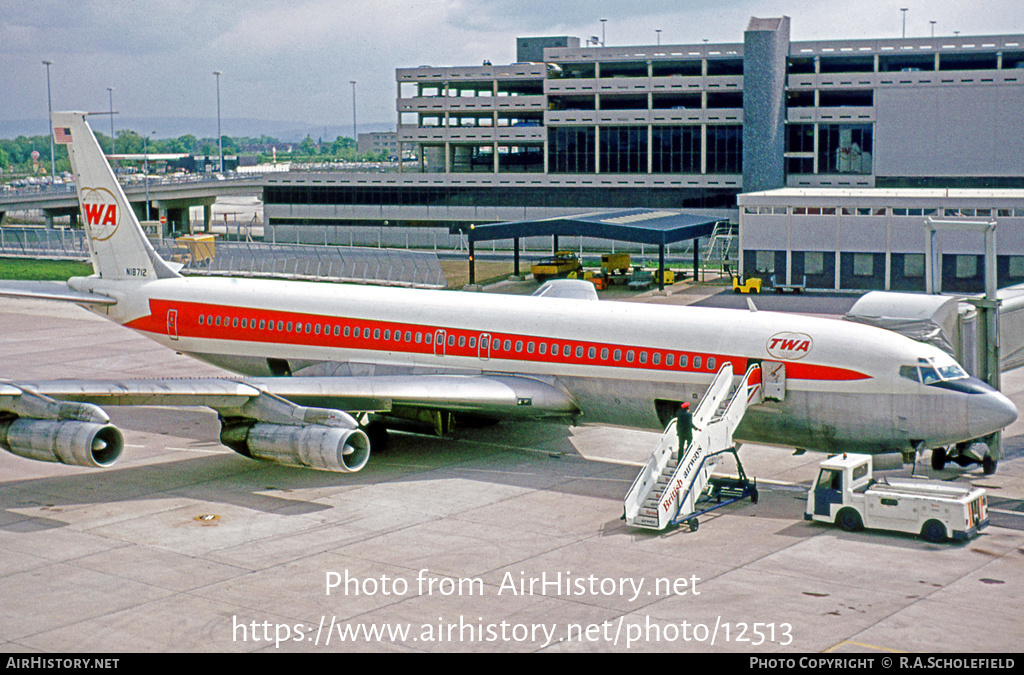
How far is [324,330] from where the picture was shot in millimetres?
36312

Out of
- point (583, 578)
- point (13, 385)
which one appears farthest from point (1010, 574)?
point (13, 385)

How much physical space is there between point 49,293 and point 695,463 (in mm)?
23297

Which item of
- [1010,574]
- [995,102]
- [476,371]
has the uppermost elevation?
[995,102]

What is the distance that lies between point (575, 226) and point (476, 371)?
39.4 metres

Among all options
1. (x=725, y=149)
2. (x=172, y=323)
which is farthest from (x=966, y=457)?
(x=725, y=149)

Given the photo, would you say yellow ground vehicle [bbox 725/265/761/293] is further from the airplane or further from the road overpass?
the road overpass

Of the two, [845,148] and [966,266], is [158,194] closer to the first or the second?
[845,148]

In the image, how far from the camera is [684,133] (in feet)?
351

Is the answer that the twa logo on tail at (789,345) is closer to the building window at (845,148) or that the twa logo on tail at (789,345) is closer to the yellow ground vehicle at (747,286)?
the yellow ground vehicle at (747,286)

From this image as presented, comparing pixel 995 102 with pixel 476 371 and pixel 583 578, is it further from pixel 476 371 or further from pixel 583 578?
pixel 583 578

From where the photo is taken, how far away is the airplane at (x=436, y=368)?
2858cm

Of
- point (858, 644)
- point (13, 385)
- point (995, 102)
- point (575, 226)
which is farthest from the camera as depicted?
point (995, 102)

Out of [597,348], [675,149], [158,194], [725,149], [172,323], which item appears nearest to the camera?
[597,348]

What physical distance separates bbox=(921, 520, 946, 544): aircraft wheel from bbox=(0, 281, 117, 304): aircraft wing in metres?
27.5
